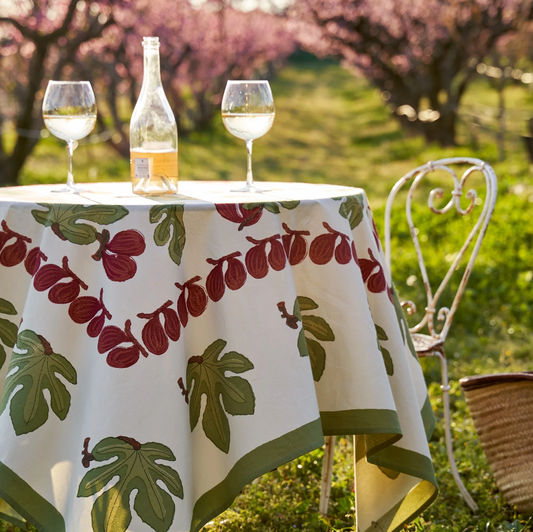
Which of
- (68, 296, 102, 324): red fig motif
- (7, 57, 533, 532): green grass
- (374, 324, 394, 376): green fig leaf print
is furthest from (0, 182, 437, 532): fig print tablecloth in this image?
(7, 57, 533, 532): green grass

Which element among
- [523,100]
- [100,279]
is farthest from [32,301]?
[523,100]

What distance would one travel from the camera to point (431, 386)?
3.40 meters

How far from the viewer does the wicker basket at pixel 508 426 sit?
92.6 inches

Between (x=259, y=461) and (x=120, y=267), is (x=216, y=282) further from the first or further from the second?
(x=259, y=461)

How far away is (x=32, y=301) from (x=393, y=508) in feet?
3.71

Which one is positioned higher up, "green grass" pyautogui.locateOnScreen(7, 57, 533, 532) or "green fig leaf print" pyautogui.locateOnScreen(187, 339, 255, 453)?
"green fig leaf print" pyautogui.locateOnScreen(187, 339, 255, 453)

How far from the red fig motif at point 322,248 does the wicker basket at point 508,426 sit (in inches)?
38.8

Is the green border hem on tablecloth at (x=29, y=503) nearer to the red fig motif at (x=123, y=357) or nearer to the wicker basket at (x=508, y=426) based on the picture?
the red fig motif at (x=123, y=357)

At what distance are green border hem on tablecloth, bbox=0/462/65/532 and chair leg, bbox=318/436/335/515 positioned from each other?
36.6 inches

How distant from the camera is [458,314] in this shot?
14.5 feet

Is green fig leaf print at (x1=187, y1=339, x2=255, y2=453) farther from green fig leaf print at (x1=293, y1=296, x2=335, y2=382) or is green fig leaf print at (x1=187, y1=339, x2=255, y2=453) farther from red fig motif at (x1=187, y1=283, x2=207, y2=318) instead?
green fig leaf print at (x1=293, y1=296, x2=335, y2=382)

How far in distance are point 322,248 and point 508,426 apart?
1125 mm

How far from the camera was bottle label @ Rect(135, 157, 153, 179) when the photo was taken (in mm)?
1781

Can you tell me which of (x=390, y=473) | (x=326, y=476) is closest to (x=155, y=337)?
(x=390, y=473)
